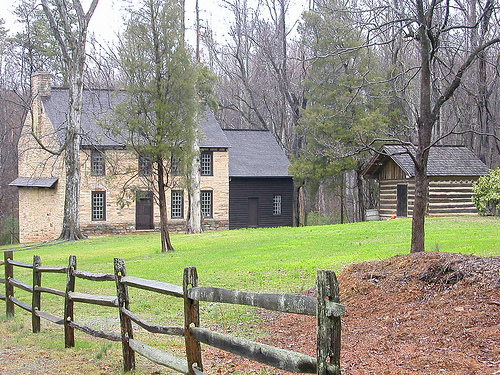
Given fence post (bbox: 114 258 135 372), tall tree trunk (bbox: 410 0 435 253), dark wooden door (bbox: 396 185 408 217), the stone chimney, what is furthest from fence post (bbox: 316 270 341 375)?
the stone chimney

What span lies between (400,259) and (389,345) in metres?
3.69

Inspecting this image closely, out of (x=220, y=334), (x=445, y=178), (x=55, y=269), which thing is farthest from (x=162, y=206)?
(x=220, y=334)

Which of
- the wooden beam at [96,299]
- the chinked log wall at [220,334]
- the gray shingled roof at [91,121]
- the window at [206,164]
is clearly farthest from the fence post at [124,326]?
the window at [206,164]

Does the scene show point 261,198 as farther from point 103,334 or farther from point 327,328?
point 327,328

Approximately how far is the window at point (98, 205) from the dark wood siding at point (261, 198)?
8366mm

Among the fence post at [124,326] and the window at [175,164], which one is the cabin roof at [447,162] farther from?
the fence post at [124,326]

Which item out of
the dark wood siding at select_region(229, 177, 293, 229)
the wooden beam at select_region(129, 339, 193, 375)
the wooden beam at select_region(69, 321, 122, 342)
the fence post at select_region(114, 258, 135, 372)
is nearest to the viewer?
the wooden beam at select_region(129, 339, 193, 375)

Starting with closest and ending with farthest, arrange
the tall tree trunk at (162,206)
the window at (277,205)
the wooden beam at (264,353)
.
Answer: the wooden beam at (264,353) → the tall tree trunk at (162,206) → the window at (277,205)

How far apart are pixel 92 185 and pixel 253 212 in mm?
11025

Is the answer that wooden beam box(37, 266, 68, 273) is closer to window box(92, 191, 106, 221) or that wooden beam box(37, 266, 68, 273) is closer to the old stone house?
the old stone house

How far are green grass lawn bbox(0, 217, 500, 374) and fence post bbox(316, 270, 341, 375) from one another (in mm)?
4772

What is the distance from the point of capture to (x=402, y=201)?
109 ft

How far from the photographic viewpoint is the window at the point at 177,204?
40750 millimetres

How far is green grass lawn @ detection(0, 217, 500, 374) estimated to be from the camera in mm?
11281
